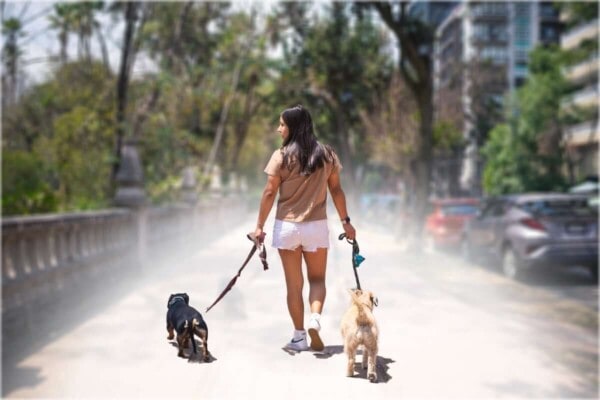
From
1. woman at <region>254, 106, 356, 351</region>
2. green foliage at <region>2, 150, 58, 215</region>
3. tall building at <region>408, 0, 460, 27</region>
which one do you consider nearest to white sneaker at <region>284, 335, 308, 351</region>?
woman at <region>254, 106, 356, 351</region>

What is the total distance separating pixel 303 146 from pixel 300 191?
0.09 metres

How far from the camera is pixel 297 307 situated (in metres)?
1.65

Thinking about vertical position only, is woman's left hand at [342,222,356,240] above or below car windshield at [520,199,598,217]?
above

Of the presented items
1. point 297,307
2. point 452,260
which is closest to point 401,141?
point 452,260

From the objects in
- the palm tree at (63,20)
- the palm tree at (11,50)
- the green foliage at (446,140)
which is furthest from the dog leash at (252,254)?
the palm tree at (11,50)

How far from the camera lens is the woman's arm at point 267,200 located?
1538 millimetres

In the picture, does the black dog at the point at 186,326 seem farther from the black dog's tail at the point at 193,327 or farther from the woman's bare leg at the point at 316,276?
the woman's bare leg at the point at 316,276

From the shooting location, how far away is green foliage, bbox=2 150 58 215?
29453 mm

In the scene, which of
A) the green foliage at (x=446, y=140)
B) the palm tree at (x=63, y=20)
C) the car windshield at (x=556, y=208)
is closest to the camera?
the car windshield at (x=556, y=208)

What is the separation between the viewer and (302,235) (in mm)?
1516

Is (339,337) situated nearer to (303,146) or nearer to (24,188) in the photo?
(303,146)

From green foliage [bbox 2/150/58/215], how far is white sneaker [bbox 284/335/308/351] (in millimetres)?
28928

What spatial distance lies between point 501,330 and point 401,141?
26.6m

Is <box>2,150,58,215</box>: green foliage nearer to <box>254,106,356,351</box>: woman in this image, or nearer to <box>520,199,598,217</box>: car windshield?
<box>520,199,598,217</box>: car windshield
